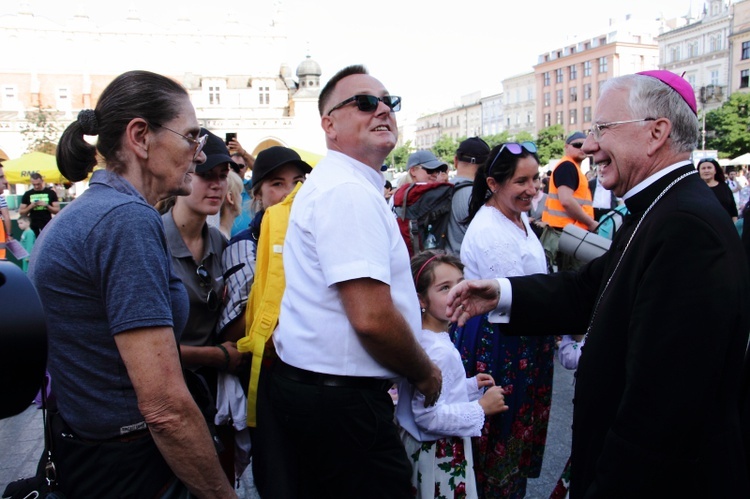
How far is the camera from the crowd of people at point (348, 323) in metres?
1.67

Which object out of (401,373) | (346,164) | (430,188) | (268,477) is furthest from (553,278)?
(430,188)

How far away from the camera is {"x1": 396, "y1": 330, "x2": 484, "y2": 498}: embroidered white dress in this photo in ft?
8.32

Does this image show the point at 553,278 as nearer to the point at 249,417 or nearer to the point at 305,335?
the point at 305,335

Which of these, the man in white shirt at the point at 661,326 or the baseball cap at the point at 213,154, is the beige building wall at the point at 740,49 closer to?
the baseball cap at the point at 213,154

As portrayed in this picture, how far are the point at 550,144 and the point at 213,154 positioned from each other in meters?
64.8

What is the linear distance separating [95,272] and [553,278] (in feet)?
6.26

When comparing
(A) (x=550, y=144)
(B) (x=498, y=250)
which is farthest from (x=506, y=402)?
(A) (x=550, y=144)

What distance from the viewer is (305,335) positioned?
2.16 m

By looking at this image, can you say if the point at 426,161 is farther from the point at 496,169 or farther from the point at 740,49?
the point at 740,49

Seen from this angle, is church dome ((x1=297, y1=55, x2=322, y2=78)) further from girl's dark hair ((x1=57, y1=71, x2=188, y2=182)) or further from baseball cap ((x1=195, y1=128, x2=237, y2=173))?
girl's dark hair ((x1=57, y1=71, x2=188, y2=182))

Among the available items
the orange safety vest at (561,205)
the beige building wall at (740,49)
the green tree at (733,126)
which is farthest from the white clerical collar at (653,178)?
the beige building wall at (740,49)

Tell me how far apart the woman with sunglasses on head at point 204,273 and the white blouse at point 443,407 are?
90 centimetres

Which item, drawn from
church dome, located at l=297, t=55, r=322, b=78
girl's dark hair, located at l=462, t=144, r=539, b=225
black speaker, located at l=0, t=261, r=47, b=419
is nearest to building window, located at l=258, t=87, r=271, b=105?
church dome, located at l=297, t=55, r=322, b=78

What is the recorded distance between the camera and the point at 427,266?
10.0 feet
